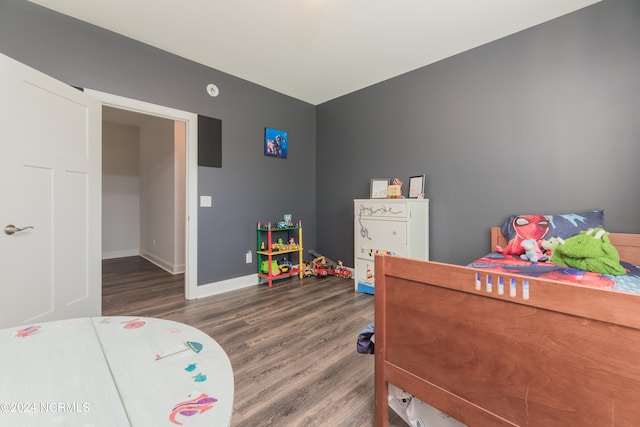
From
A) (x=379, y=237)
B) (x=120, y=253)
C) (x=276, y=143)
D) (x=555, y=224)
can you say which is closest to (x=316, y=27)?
(x=276, y=143)

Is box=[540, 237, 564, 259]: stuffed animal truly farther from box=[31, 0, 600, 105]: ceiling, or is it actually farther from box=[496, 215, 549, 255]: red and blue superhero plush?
box=[31, 0, 600, 105]: ceiling

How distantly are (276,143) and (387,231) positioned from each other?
76.5 inches

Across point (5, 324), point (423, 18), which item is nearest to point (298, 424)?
point (5, 324)

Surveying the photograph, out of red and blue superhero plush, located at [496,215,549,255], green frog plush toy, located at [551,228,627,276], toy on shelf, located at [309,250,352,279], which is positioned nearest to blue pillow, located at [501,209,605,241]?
red and blue superhero plush, located at [496,215,549,255]

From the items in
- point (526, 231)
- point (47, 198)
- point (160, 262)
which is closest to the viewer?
point (47, 198)

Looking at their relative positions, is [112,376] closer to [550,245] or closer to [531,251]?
[531,251]

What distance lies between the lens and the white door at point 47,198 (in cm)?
159

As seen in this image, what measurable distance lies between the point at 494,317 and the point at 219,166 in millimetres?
3030

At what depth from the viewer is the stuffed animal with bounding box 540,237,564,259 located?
1.89 metres

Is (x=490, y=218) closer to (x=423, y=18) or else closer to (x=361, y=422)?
(x=423, y=18)

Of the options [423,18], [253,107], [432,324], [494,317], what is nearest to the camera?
[494,317]

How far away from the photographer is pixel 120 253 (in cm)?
530

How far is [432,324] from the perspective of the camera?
0.98 meters

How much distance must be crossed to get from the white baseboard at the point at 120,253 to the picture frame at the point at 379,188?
501 cm
